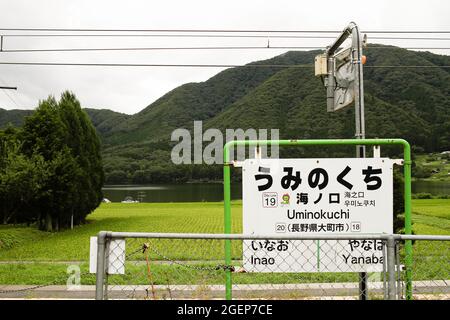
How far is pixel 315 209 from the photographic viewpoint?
13.5 feet

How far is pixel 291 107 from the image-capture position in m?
102

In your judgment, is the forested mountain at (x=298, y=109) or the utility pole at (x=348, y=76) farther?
the forested mountain at (x=298, y=109)

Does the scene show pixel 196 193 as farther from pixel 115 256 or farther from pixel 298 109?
pixel 115 256

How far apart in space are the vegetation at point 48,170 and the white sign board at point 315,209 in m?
19.3

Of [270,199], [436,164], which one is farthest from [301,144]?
[436,164]

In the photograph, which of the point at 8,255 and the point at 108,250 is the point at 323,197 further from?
the point at 8,255

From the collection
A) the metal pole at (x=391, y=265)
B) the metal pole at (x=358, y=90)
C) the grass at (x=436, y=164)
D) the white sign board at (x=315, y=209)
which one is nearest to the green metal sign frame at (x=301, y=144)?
the white sign board at (x=315, y=209)

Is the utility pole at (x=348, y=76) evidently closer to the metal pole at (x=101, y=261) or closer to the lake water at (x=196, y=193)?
the metal pole at (x=101, y=261)

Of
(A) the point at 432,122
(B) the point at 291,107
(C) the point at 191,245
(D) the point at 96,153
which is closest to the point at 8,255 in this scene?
(C) the point at 191,245

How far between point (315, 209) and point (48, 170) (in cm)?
2149

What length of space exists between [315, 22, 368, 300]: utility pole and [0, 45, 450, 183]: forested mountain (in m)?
60.0

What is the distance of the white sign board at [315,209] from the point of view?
4.10 m

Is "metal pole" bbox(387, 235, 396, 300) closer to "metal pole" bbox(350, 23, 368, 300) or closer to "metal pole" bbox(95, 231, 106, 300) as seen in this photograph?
"metal pole" bbox(350, 23, 368, 300)

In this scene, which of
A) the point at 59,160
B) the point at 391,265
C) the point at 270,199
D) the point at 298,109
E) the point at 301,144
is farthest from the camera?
the point at 298,109
